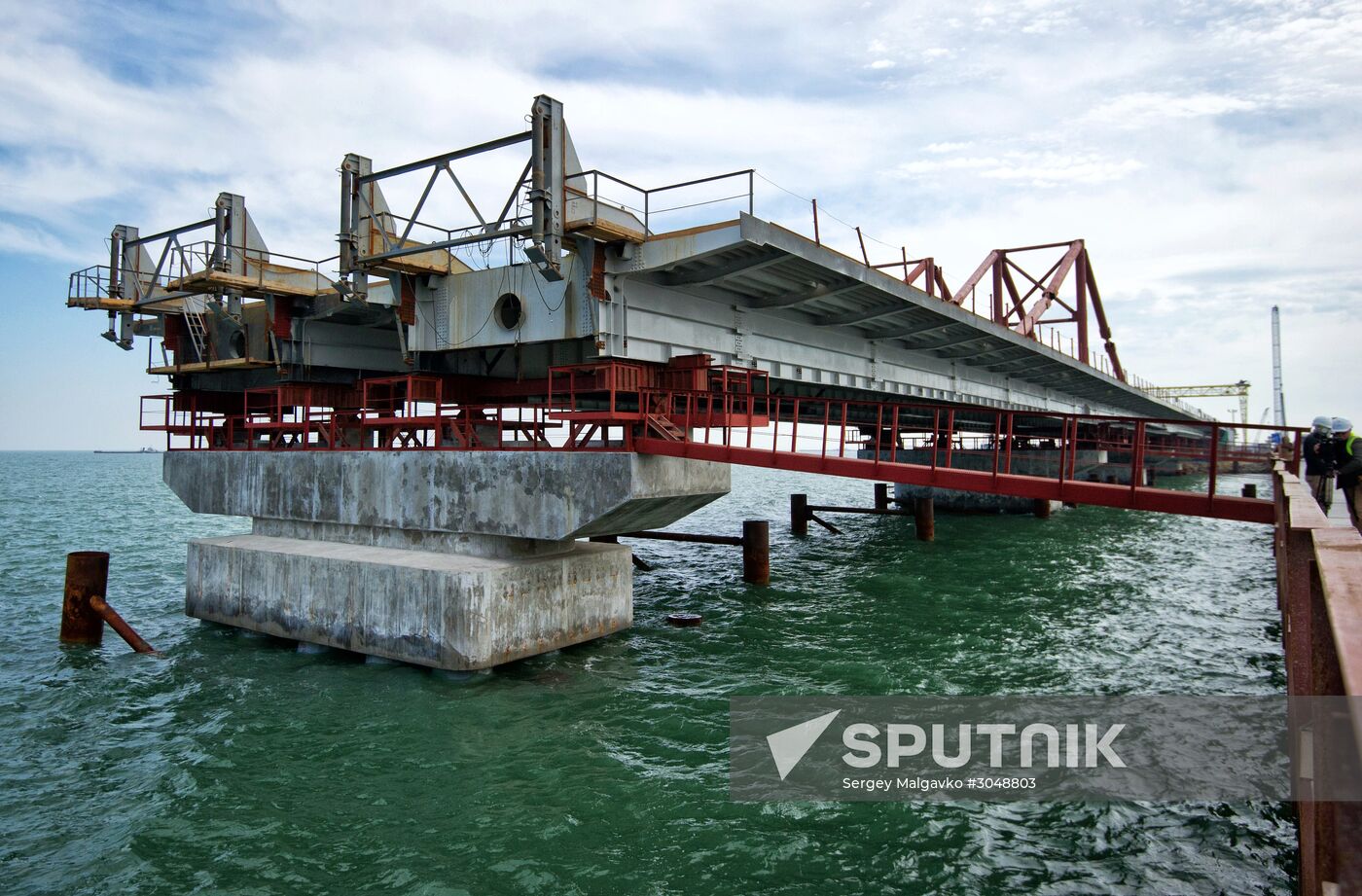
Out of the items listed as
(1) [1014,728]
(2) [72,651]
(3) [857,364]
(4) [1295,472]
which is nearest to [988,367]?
(3) [857,364]

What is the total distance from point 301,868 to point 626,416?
7.46 m

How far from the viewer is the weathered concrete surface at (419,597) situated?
12477 mm

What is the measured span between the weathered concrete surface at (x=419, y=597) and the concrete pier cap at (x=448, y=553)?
27 millimetres

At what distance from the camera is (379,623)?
13336 millimetres

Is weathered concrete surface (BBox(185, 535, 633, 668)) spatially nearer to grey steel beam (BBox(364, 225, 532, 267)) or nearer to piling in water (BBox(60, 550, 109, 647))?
piling in water (BBox(60, 550, 109, 647))

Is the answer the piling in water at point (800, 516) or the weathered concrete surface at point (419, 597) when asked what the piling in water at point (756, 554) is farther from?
the piling in water at point (800, 516)

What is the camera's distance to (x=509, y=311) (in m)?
15.6

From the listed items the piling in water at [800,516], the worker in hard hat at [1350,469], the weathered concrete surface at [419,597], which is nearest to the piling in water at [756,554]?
the weathered concrete surface at [419,597]

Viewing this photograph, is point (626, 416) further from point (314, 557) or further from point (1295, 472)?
point (1295, 472)

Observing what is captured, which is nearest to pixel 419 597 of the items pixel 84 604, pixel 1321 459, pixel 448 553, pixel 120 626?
pixel 448 553

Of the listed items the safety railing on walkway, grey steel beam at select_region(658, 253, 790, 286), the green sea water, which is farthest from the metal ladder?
the safety railing on walkway

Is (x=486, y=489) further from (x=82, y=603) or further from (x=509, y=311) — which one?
(x=82, y=603)

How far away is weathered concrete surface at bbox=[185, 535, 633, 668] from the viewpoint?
12.5 m

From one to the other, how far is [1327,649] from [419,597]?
1171 centimetres
